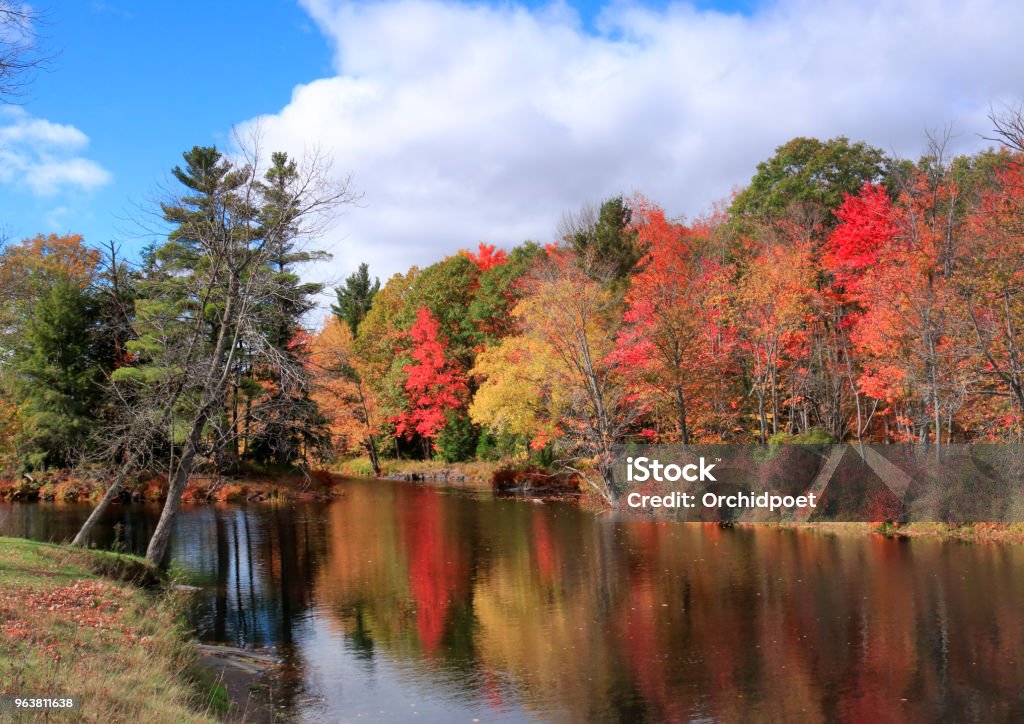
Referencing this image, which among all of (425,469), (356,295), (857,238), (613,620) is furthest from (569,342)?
(356,295)

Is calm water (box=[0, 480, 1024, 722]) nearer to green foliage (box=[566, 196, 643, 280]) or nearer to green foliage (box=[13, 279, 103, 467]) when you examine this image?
green foliage (box=[13, 279, 103, 467])

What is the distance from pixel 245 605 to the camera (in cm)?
1880

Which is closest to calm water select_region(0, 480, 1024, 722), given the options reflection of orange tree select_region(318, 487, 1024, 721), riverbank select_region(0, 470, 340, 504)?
reflection of orange tree select_region(318, 487, 1024, 721)

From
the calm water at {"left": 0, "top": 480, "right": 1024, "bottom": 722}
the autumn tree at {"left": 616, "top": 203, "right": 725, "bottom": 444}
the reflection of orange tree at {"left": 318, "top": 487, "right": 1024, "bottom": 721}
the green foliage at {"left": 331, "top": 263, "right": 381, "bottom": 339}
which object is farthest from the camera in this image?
the green foliage at {"left": 331, "top": 263, "right": 381, "bottom": 339}

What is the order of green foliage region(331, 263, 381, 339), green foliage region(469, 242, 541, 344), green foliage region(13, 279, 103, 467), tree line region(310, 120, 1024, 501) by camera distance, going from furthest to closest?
1. green foliage region(331, 263, 381, 339)
2. green foliage region(469, 242, 541, 344)
3. green foliage region(13, 279, 103, 467)
4. tree line region(310, 120, 1024, 501)

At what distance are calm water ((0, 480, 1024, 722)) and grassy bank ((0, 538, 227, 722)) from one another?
1915 millimetres

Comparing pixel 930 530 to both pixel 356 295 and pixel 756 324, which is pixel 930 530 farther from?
pixel 356 295

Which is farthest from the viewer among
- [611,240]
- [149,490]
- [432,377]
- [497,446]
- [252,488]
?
[432,377]

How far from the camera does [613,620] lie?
17.4 m

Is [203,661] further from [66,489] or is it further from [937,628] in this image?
[66,489]

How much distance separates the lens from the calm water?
12.7 m

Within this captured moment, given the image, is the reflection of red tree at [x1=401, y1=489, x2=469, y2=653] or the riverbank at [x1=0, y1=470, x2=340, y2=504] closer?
the reflection of red tree at [x1=401, y1=489, x2=469, y2=653]

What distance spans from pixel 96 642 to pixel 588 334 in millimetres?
24986

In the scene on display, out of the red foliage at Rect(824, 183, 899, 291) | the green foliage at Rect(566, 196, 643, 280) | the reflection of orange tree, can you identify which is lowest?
the reflection of orange tree
